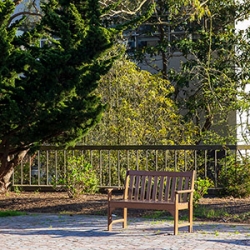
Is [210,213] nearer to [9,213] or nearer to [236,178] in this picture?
[236,178]

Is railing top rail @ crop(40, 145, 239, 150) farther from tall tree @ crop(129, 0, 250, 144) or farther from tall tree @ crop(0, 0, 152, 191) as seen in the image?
tall tree @ crop(129, 0, 250, 144)

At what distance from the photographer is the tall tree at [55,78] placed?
47.8 feet

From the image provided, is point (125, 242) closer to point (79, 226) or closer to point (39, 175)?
point (79, 226)

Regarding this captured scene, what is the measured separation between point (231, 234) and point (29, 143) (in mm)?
5842

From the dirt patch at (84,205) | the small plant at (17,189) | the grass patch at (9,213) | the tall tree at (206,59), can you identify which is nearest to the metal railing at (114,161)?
the small plant at (17,189)

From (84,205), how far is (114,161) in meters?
3.78

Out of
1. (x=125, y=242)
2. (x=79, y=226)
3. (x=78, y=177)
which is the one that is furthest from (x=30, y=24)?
(x=125, y=242)

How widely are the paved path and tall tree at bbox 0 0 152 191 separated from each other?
96.1 inches

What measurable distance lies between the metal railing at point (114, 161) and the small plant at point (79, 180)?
3.47ft

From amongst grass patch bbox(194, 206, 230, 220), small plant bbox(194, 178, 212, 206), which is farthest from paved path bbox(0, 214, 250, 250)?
small plant bbox(194, 178, 212, 206)

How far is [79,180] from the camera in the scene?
16156 millimetres

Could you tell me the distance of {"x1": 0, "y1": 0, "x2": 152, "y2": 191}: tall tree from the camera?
14.6m

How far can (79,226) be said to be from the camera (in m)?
12.3

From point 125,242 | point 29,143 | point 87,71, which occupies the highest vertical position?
point 87,71
